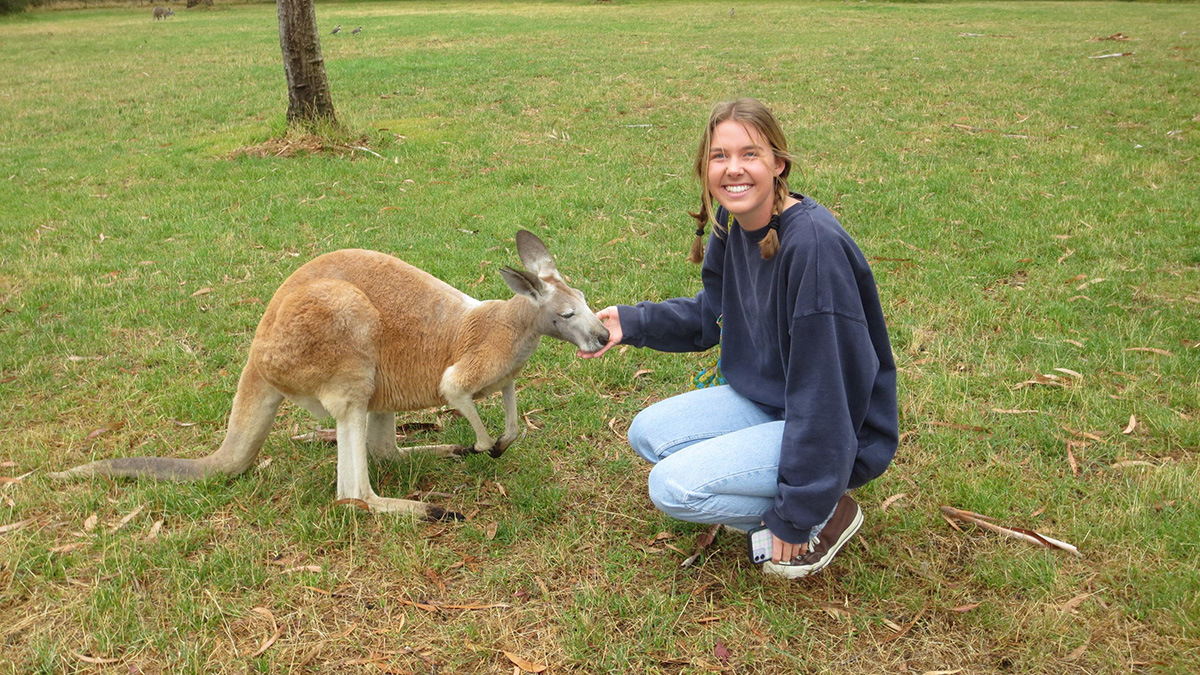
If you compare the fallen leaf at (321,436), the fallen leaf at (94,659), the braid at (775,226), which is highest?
the braid at (775,226)

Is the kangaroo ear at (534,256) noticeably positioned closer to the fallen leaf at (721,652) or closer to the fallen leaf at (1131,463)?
the fallen leaf at (721,652)

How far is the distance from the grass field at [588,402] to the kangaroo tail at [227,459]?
0.21 ft

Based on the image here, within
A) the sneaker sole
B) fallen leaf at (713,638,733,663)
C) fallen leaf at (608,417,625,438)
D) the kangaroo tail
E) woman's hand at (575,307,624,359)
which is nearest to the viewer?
fallen leaf at (713,638,733,663)

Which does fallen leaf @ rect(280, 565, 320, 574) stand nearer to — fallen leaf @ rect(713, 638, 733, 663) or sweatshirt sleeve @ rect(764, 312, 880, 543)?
fallen leaf @ rect(713, 638, 733, 663)

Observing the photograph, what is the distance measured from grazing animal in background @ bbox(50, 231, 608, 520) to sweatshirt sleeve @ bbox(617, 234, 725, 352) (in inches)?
6.7

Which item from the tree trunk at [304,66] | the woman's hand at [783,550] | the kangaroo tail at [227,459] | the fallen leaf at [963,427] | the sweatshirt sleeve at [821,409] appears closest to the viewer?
the sweatshirt sleeve at [821,409]

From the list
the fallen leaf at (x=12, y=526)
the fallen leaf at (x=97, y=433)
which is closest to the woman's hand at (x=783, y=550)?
the fallen leaf at (x=12, y=526)

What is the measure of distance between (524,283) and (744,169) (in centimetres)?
82

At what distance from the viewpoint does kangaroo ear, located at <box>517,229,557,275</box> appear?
3.05 metres

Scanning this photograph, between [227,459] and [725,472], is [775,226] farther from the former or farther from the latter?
[227,459]

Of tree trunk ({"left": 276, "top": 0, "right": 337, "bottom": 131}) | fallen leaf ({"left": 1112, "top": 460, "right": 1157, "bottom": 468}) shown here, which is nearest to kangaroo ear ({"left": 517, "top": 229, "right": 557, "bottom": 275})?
fallen leaf ({"left": 1112, "top": 460, "right": 1157, "bottom": 468})

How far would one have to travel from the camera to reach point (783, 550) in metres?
2.51

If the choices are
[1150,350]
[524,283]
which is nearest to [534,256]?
[524,283]

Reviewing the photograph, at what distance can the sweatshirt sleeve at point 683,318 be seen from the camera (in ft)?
9.92
